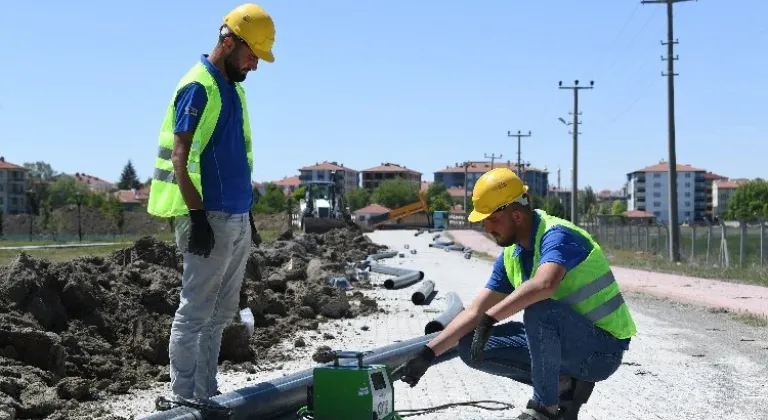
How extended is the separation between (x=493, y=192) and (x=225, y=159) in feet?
4.95

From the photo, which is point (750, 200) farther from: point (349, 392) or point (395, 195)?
point (349, 392)

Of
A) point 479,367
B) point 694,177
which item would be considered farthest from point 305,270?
point 694,177

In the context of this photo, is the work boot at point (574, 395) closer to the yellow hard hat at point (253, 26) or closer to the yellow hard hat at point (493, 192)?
the yellow hard hat at point (493, 192)

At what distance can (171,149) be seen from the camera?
16.6 ft

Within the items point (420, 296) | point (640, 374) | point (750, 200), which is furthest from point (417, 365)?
point (750, 200)

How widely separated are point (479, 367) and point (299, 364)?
282 cm

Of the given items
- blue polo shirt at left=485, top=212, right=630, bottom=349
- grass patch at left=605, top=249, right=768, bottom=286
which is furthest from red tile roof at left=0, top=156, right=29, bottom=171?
blue polo shirt at left=485, top=212, right=630, bottom=349

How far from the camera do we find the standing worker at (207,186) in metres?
4.92

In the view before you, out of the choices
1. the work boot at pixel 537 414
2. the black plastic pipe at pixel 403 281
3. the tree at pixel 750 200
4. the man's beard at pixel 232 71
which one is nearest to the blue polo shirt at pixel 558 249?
the work boot at pixel 537 414

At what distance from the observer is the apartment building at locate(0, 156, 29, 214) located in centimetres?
13300

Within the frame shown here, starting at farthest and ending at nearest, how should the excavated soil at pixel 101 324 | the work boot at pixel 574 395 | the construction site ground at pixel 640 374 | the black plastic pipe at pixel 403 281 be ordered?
1. the black plastic pipe at pixel 403 281
2. the construction site ground at pixel 640 374
3. the excavated soil at pixel 101 324
4. the work boot at pixel 574 395

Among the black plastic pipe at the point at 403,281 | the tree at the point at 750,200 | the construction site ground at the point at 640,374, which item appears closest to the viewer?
the construction site ground at the point at 640,374

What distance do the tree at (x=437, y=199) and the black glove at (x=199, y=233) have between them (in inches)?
4004

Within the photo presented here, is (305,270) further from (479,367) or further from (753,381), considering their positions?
(479,367)
